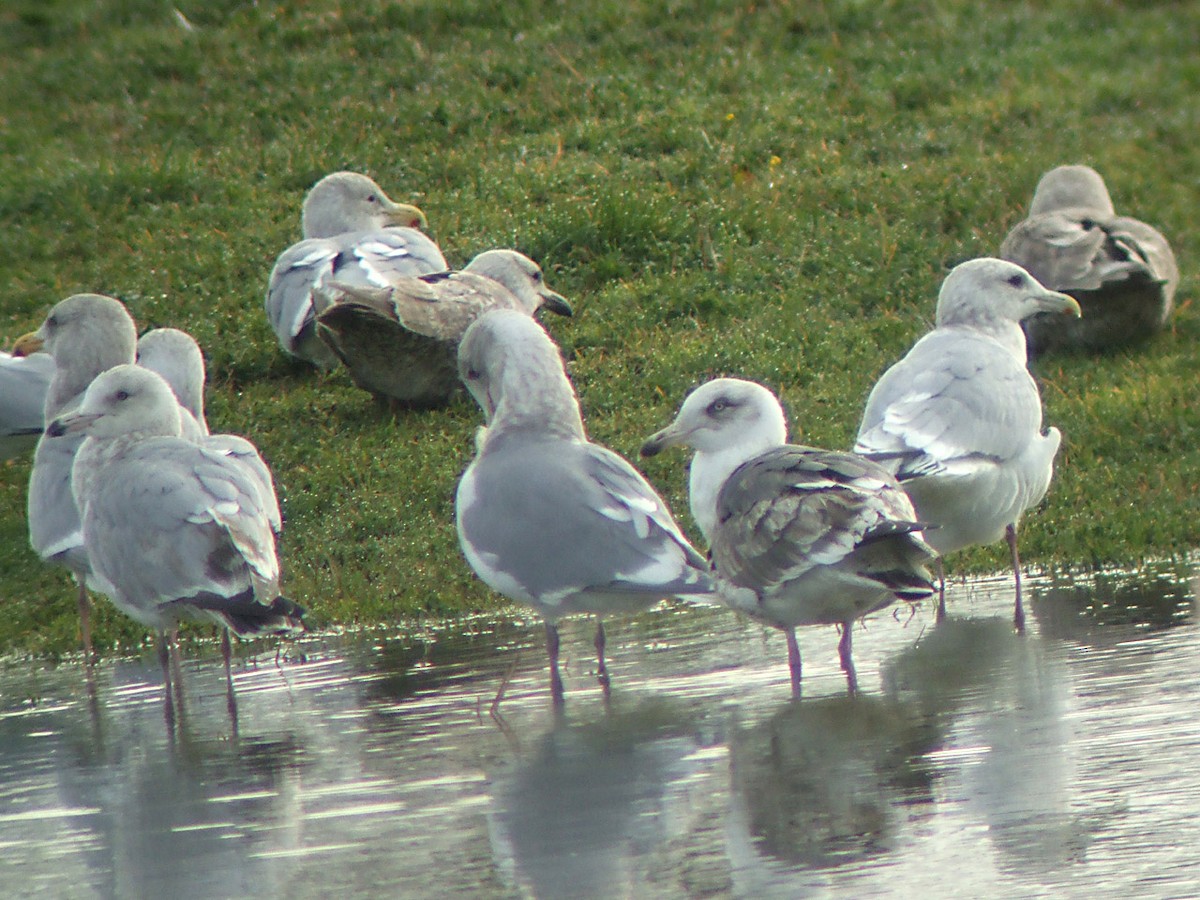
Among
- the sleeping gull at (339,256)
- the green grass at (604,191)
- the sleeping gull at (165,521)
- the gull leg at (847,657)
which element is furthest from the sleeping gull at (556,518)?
the sleeping gull at (339,256)

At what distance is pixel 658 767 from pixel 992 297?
12.8 feet

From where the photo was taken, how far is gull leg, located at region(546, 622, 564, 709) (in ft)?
21.3

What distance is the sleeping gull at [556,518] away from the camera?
6324 mm

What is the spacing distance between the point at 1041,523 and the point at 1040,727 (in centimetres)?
345

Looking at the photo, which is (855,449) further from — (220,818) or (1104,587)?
(220,818)

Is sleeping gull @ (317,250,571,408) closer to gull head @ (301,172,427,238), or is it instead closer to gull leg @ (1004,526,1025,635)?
gull head @ (301,172,427,238)

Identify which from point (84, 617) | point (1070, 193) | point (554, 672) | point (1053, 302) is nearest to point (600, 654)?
point (554, 672)

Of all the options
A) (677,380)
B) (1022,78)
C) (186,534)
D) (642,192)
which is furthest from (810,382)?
(1022,78)

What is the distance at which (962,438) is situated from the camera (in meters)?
7.45

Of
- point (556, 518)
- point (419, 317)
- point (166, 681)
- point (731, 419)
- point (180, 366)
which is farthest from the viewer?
point (419, 317)

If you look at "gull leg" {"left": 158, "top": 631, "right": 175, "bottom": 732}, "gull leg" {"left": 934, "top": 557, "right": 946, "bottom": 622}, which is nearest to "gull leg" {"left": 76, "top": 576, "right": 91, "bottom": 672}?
"gull leg" {"left": 158, "top": 631, "right": 175, "bottom": 732}

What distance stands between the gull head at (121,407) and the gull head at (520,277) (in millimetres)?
3629

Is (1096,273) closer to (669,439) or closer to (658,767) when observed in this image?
(669,439)

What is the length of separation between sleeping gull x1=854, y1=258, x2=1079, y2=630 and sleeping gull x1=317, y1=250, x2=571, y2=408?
10.8 ft
